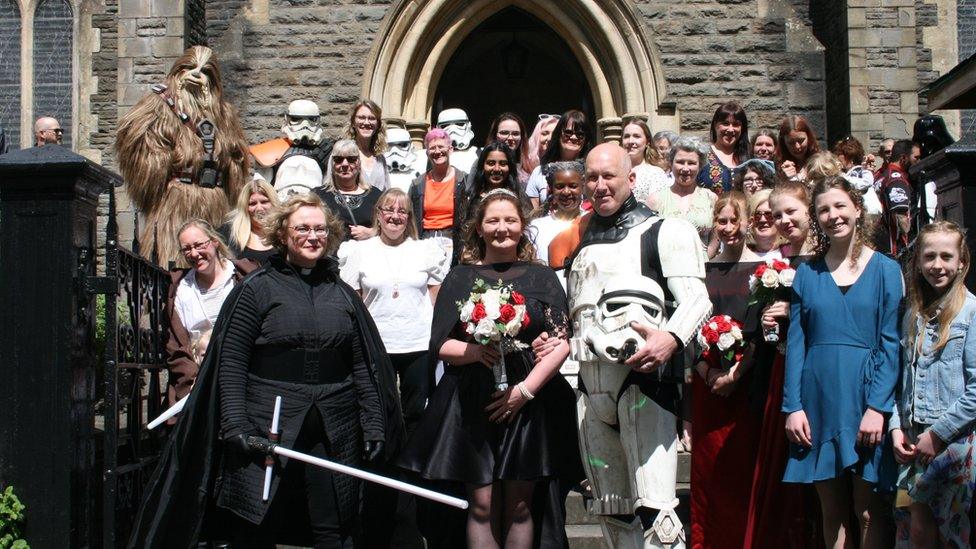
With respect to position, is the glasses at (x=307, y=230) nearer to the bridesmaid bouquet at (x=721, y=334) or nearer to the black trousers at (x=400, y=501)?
the black trousers at (x=400, y=501)

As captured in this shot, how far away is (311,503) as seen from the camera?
198 inches

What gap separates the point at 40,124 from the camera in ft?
31.6

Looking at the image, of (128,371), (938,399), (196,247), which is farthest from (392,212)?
(938,399)

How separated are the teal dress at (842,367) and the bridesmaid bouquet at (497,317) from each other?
1180mm

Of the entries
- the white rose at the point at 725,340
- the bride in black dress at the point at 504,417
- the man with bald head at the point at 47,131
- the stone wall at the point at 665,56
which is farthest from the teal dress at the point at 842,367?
the stone wall at the point at 665,56

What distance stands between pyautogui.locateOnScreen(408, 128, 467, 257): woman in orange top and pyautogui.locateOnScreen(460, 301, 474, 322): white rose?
2.59m

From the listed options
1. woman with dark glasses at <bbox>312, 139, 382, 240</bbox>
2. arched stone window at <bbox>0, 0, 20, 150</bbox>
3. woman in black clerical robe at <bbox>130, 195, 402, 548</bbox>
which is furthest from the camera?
arched stone window at <bbox>0, 0, 20, 150</bbox>

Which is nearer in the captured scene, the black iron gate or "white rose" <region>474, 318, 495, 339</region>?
"white rose" <region>474, 318, 495, 339</region>

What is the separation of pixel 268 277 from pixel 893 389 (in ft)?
8.63

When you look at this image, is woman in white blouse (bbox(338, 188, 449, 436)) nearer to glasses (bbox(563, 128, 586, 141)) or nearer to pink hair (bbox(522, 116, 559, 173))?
glasses (bbox(563, 128, 586, 141))

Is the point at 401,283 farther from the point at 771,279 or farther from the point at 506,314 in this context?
the point at 771,279

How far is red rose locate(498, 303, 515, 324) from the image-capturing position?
4.91m

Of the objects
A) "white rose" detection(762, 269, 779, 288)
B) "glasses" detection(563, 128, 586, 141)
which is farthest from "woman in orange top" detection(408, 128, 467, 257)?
"white rose" detection(762, 269, 779, 288)

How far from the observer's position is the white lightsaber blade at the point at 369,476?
4.67 m
